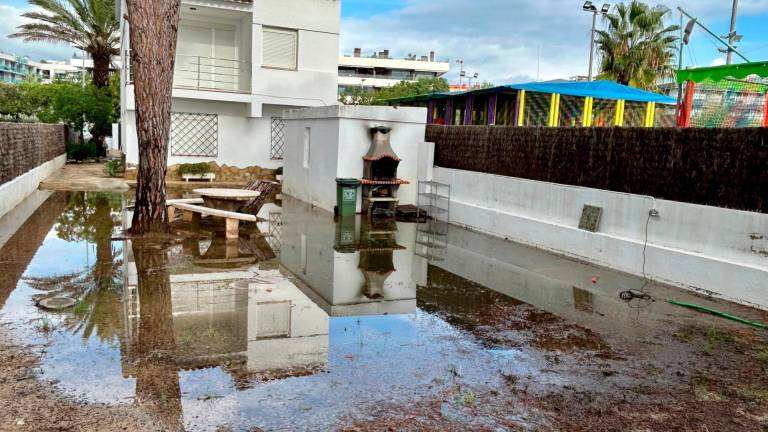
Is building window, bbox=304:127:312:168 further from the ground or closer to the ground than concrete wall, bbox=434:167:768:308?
further from the ground

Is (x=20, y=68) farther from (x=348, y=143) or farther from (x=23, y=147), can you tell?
(x=348, y=143)

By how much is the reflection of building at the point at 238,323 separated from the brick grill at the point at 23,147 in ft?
22.5

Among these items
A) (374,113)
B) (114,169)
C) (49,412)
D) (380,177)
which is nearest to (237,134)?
(114,169)

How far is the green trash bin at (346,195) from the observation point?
49.6 feet

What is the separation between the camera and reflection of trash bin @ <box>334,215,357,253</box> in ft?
37.5

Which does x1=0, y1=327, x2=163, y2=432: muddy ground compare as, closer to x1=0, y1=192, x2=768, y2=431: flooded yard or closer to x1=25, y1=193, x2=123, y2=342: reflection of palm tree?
x1=0, y1=192, x2=768, y2=431: flooded yard

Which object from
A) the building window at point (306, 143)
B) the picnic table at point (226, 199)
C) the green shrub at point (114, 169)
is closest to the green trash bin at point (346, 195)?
the picnic table at point (226, 199)

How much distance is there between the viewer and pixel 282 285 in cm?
852

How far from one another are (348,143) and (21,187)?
844 cm

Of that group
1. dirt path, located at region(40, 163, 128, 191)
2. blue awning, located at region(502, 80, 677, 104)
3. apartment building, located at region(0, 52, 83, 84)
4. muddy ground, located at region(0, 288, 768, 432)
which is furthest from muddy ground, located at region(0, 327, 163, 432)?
apartment building, located at region(0, 52, 83, 84)

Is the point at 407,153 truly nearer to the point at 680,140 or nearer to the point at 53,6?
the point at 680,140

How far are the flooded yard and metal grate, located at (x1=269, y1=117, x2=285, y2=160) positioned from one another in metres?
13.3

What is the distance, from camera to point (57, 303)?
7148 millimetres

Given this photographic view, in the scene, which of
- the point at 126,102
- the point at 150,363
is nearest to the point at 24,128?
the point at 126,102
